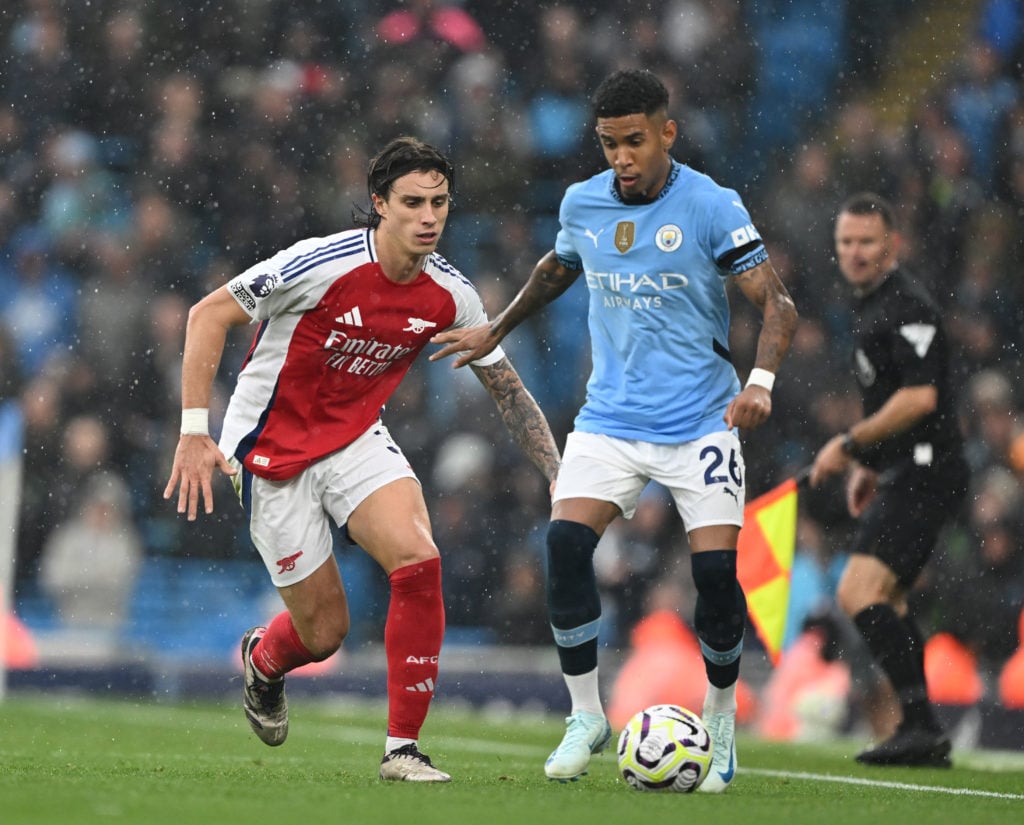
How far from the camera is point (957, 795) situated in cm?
579

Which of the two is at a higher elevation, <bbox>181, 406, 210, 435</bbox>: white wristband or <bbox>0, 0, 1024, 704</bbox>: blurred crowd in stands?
<bbox>0, 0, 1024, 704</bbox>: blurred crowd in stands

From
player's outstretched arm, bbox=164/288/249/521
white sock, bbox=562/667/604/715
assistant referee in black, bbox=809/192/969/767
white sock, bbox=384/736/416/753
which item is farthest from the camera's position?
assistant referee in black, bbox=809/192/969/767

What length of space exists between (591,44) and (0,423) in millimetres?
5554

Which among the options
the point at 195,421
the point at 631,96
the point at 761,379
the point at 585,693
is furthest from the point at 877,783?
the point at 195,421

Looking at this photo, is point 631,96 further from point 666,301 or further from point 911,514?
point 911,514

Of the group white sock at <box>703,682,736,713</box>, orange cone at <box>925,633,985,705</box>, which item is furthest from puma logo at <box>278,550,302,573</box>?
orange cone at <box>925,633,985,705</box>

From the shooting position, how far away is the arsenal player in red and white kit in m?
5.54

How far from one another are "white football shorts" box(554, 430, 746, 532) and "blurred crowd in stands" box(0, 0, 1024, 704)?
16.1 feet

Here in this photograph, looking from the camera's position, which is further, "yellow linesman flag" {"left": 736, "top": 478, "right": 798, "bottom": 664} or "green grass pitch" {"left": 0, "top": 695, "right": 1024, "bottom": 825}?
"yellow linesman flag" {"left": 736, "top": 478, "right": 798, "bottom": 664}

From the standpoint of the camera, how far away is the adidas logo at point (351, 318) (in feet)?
18.7

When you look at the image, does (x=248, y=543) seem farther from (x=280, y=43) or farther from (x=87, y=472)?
(x=280, y=43)

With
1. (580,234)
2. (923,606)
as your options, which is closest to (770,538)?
(923,606)

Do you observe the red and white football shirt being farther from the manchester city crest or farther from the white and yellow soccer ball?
the white and yellow soccer ball

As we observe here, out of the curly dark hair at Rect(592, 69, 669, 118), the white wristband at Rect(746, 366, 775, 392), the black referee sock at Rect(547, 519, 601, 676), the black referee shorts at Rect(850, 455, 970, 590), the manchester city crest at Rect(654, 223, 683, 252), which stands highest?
the curly dark hair at Rect(592, 69, 669, 118)
